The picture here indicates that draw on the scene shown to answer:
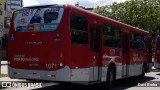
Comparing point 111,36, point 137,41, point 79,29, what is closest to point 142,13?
point 137,41

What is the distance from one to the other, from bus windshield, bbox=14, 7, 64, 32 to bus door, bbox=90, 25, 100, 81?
190 cm

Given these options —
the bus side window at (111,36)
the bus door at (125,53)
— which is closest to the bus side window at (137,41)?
the bus door at (125,53)

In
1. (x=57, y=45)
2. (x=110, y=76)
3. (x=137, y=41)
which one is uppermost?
(x=137, y=41)

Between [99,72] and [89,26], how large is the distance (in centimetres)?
201

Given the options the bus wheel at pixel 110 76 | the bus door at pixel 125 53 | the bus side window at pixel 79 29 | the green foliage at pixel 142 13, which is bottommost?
the bus wheel at pixel 110 76

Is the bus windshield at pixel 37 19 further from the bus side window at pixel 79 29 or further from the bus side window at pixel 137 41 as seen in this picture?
the bus side window at pixel 137 41

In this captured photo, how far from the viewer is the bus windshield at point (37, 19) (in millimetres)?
12414

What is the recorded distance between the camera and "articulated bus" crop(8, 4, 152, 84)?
39.9 feet

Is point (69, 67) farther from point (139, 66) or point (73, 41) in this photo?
point (139, 66)

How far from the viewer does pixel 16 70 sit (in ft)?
42.2

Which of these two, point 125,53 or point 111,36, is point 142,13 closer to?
point 125,53

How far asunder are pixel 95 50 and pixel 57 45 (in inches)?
93.5

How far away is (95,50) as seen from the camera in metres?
14.1

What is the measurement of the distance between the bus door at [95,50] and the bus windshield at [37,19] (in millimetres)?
1899
